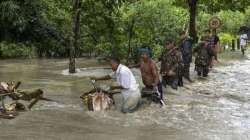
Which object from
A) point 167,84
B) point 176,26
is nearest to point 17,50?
point 176,26

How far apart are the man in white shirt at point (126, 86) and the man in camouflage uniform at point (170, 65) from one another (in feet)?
10.8

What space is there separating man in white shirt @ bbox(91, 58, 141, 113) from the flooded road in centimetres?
22

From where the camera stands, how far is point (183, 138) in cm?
1005

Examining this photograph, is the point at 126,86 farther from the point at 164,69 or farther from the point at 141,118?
the point at 164,69

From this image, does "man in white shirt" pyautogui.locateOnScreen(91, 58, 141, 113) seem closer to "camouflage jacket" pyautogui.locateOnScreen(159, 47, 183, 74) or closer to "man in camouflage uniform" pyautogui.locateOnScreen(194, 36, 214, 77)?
"camouflage jacket" pyautogui.locateOnScreen(159, 47, 183, 74)

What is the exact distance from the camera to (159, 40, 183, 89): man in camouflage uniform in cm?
1522

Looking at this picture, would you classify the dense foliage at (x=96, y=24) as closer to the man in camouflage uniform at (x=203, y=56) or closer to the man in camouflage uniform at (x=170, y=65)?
the man in camouflage uniform at (x=203, y=56)

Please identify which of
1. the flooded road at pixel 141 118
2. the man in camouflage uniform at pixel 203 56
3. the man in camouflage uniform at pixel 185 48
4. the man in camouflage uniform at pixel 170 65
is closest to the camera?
the flooded road at pixel 141 118

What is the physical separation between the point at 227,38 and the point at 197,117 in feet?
92.9

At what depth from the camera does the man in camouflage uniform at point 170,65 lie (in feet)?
49.9

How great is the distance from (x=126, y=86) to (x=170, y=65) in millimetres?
3597

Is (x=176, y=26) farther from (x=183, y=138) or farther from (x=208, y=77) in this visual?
(x=183, y=138)

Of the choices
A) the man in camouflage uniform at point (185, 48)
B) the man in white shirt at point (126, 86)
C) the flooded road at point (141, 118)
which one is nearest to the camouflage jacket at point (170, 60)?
the flooded road at point (141, 118)

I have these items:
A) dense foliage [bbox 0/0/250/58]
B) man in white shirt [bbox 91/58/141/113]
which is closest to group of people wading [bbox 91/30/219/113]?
man in white shirt [bbox 91/58/141/113]
